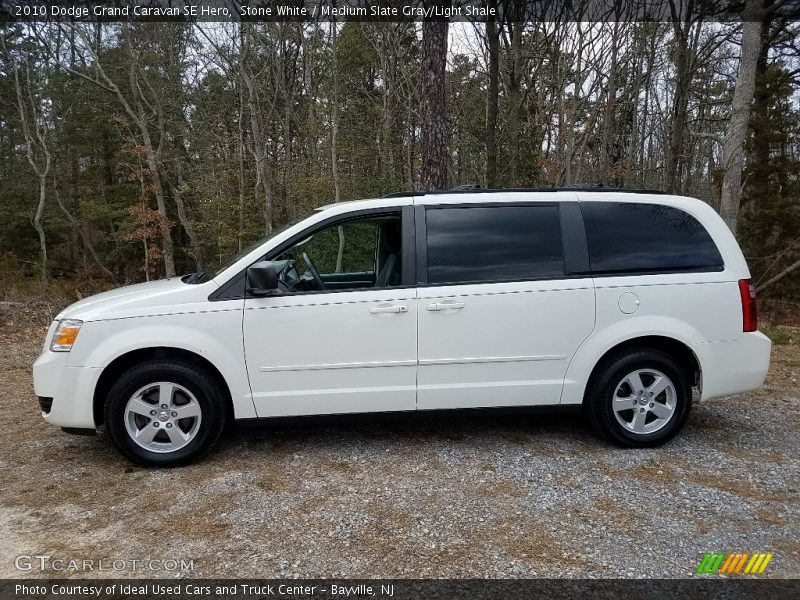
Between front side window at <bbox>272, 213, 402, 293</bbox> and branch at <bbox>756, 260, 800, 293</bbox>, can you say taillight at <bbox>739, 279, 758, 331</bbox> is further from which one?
branch at <bbox>756, 260, 800, 293</bbox>

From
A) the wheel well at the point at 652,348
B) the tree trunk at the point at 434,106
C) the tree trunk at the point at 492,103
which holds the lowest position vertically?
the wheel well at the point at 652,348

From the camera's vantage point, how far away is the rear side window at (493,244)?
374 cm

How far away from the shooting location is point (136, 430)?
358 centimetres

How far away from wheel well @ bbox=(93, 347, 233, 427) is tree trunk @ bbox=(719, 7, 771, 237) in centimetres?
867

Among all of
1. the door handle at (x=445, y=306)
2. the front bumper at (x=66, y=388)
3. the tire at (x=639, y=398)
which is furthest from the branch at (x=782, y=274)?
the front bumper at (x=66, y=388)

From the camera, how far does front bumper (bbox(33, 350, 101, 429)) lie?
11.4ft

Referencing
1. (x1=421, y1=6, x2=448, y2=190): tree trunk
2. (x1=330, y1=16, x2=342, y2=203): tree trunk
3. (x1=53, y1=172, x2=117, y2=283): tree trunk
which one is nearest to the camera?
(x1=421, y1=6, x2=448, y2=190): tree trunk

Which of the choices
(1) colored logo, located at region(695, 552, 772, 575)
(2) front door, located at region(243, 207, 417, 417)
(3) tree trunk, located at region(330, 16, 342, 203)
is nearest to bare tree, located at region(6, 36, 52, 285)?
(3) tree trunk, located at region(330, 16, 342, 203)

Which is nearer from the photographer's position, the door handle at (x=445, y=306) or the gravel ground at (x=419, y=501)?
the gravel ground at (x=419, y=501)

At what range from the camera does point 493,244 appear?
380 centimetres

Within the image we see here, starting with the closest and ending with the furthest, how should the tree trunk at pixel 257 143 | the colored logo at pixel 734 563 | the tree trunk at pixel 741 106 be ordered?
the colored logo at pixel 734 563, the tree trunk at pixel 741 106, the tree trunk at pixel 257 143

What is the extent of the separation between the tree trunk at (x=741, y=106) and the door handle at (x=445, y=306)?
7.23m

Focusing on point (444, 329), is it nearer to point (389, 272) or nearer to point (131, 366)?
point (389, 272)

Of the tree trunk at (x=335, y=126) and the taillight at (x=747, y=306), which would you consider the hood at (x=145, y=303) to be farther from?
the tree trunk at (x=335, y=126)
